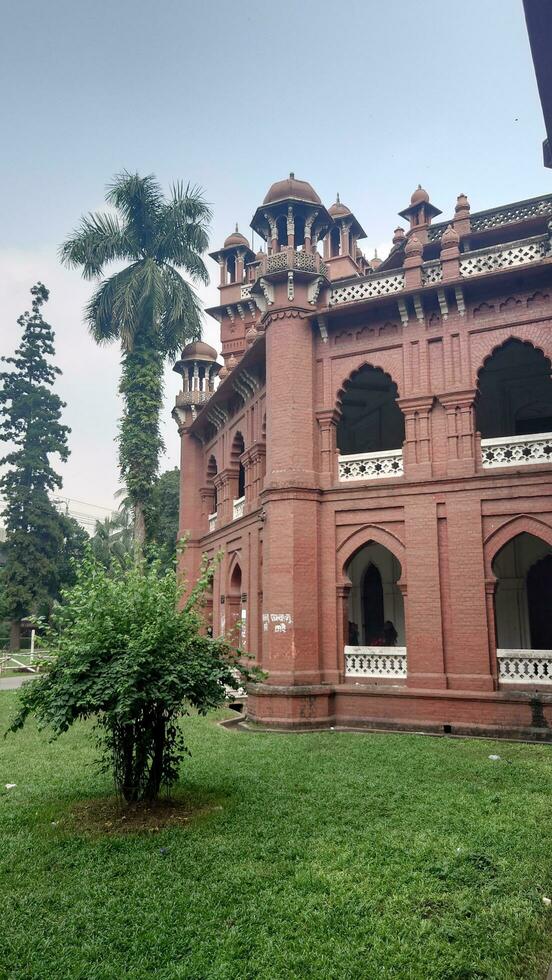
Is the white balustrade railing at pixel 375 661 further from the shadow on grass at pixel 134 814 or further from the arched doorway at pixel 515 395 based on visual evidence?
the shadow on grass at pixel 134 814

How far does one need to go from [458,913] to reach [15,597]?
96.8 ft

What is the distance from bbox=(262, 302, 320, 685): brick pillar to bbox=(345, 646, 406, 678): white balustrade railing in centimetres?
71

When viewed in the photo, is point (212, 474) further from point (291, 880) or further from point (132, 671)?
point (291, 880)

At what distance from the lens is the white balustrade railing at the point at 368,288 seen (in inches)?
567

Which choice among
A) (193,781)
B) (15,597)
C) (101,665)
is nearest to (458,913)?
(101,665)

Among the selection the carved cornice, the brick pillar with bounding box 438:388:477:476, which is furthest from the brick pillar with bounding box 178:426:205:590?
the brick pillar with bounding box 438:388:477:476

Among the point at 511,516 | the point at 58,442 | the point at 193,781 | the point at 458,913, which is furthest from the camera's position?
the point at 58,442

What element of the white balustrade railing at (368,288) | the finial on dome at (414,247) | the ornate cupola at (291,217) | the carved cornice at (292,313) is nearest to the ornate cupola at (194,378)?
the ornate cupola at (291,217)

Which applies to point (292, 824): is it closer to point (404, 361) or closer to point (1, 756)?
point (1, 756)

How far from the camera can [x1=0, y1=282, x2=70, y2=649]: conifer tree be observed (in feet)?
104

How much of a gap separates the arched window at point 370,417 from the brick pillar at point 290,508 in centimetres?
343

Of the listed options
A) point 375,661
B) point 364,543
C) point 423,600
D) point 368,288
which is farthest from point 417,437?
point 375,661

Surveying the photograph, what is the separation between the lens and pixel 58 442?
35.2m

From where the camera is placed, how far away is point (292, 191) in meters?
15.7
